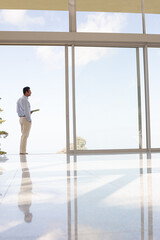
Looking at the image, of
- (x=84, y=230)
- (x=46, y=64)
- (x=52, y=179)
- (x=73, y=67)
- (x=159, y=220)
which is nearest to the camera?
(x=84, y=230)

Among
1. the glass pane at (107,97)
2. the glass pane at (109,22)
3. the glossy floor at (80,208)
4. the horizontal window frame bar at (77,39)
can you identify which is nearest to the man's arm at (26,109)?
the glass pane at (107,97)

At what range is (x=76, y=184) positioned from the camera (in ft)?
9.03

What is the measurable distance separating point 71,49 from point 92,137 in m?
2.01

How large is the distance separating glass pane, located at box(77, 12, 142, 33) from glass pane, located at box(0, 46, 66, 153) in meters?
1.34

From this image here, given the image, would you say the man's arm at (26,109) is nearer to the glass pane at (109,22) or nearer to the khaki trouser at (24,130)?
the khaki trouser at (24,130)

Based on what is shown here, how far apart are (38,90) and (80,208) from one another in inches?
312

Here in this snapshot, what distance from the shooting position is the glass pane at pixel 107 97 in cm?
772

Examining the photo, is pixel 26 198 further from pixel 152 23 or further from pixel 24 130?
pixel 152 23

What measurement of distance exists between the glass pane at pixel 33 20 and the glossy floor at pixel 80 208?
5.25m

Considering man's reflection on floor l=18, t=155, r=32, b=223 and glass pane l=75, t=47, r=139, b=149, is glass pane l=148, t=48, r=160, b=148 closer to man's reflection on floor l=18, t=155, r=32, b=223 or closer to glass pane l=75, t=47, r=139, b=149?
glass pane l=75, t=47, r=139, b=149

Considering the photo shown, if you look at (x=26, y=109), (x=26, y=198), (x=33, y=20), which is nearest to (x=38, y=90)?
(x=33, y=20)

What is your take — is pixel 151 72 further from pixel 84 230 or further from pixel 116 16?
pixel 84 230

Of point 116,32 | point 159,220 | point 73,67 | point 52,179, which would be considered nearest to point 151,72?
point 116,32

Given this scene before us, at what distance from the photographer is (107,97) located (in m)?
7.85
